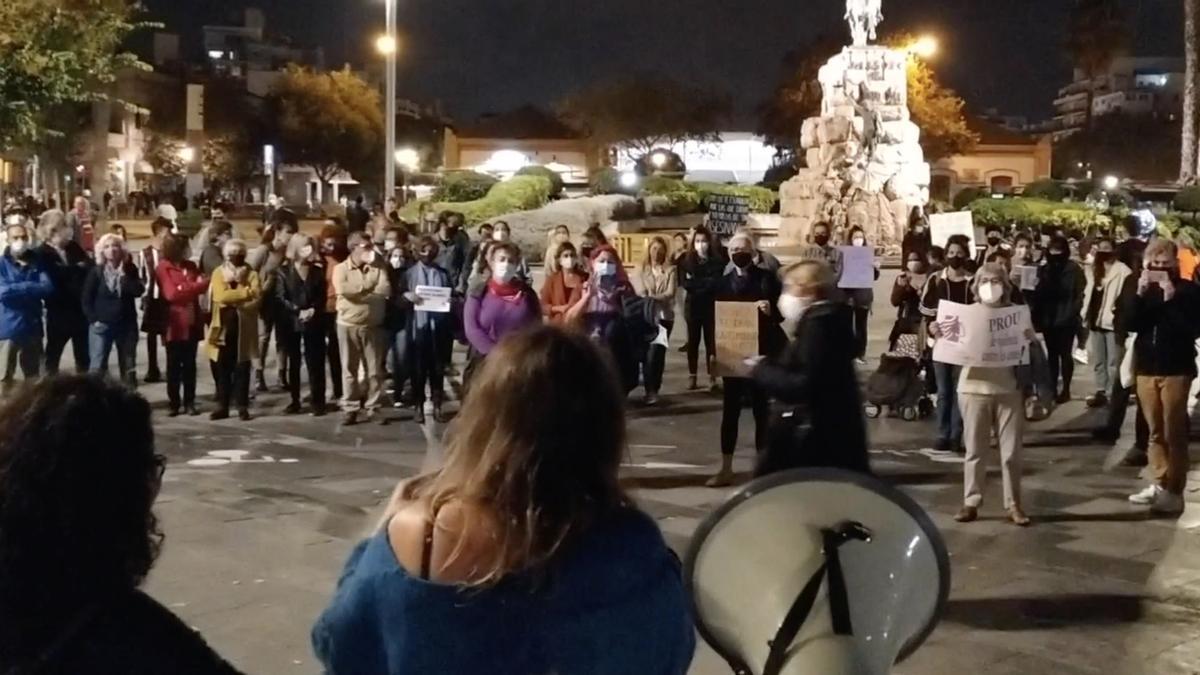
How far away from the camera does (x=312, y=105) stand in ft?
249

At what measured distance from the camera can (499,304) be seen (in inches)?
445

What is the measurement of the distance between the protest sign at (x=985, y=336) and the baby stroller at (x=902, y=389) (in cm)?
370

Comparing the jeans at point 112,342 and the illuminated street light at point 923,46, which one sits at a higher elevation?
the illuminated street light at point 923,46

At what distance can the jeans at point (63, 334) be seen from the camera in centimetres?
1248

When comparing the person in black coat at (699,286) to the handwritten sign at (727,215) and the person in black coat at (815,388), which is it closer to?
the handwritten sign at (727,215)

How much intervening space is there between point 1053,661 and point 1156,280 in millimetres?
3845

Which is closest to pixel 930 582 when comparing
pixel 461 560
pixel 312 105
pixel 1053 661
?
pixel 461 560

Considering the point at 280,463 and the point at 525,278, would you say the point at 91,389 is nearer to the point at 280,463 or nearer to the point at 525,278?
the point at 280,463

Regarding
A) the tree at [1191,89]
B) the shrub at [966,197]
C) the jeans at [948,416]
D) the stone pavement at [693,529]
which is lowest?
the stone pavement at [693,529]

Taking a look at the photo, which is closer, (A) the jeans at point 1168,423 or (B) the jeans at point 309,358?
(A) the jeans at point 1168,423

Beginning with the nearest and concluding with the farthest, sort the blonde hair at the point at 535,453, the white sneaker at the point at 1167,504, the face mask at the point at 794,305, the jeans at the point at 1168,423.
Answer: the blonde hair at the point at 535,453
the face mask at the point at 794,305
the jeans at the point at 1168,423
the white sneaker at the point at 1167,504

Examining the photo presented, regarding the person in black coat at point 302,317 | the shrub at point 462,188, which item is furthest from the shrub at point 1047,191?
the person in black coat at point 302,317

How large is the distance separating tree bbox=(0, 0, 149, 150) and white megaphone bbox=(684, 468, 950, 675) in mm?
18232

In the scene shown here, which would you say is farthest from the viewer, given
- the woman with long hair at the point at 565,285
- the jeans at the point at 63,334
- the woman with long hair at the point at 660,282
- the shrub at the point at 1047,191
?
the shrub at the point at 1047,191
